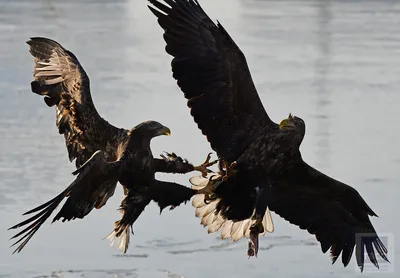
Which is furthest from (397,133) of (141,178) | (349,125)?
(141,178)

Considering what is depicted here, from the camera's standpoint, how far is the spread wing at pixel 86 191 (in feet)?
23.1

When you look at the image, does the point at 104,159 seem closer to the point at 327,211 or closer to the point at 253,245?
the point at 253,245

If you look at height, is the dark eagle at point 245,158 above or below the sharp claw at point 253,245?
above

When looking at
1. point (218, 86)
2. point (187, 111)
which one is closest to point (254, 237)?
point (218, 86)

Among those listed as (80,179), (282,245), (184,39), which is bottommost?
(282,245)

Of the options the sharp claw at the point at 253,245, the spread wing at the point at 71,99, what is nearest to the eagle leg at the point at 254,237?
the sharp claw at the point at 253,245

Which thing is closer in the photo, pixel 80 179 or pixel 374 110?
pixel 80 179

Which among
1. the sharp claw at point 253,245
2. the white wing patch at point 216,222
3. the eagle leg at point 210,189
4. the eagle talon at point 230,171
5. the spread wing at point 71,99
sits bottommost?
the sharp claw at point 253,245

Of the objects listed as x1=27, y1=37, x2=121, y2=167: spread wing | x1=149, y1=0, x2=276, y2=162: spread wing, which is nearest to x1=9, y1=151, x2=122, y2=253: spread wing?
x1=27, y1=37, x2=121, y2=167: spread wing

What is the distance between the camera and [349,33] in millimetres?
15469

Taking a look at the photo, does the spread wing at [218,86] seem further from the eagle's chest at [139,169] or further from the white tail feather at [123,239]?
the white tail feather at [123,239]

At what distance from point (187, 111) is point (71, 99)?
115 inches

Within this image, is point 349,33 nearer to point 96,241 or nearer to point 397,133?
point 397,133

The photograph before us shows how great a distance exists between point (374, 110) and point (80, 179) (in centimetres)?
467
